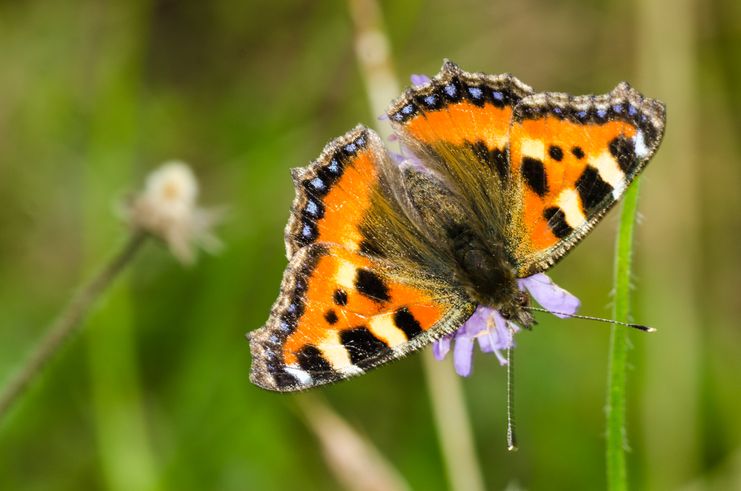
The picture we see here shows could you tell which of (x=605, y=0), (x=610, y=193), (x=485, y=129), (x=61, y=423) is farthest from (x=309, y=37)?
(x=610, y=193)

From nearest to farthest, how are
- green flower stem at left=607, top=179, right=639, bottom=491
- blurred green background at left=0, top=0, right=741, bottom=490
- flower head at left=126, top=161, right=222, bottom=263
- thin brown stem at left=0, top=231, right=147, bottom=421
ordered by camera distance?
green flower stem at left=607, top=179, right=639, bottom=491 < thin brown stem at left=0, top=231, right=147, bottom=421 < flower head at left=126, top=161, right=222, bottom=263 < blurred green background at left=0, top=0, right=741, bottom=490

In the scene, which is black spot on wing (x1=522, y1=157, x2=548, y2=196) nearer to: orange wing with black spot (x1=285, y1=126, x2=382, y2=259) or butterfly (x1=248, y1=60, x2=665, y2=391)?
butterfly (x1=248, y1=60, x2=665, y2=391)

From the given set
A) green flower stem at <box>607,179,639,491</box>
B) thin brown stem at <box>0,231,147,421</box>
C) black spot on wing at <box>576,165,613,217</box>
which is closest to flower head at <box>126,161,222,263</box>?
thin brown stem at <box>0,231,147,421</box>

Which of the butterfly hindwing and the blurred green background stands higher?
the blurred green background

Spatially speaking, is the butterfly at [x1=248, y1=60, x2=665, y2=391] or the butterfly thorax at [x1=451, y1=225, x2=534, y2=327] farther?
the butterfly thorax at [x1=451, y1=225, x2=534, y2=327]

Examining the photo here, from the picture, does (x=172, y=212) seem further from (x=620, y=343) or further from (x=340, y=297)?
(x=620, y=343)

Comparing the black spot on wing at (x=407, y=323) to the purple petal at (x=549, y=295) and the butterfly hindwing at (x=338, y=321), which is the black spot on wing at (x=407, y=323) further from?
the purple petal at (x=549, y=295)

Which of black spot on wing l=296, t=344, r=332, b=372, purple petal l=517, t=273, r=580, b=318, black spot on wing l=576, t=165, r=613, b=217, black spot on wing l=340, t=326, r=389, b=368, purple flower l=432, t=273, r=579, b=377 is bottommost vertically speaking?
black spot on wing l=296, t=344, r=332, b=372
